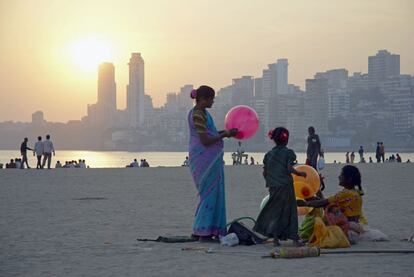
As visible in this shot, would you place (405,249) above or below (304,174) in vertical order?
below

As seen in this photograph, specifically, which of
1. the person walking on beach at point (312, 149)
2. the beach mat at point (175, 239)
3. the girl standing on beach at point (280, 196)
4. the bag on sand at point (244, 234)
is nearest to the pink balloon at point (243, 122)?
the girl standing on beach at point (280, 196)

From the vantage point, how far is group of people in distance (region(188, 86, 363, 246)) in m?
9.30

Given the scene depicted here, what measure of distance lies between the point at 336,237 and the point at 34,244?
3193 millimetres

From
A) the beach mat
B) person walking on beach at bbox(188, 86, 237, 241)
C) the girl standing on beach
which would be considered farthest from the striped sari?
the girl standing on beach

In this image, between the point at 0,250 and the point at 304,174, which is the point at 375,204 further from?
the point at 0,250

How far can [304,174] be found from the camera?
30.5ft

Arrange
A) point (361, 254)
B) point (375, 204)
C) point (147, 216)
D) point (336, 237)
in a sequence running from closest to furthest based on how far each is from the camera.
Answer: point (361, 254), point (336, 237), point (147, 216), point (375, 204)

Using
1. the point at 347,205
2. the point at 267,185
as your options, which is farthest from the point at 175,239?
the point at 347,205

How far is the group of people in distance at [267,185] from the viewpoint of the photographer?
30.5 feet

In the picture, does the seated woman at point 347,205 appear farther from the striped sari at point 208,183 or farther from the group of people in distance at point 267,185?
the striped sari at point 208,183

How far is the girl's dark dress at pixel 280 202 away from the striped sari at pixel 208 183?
0.50 m

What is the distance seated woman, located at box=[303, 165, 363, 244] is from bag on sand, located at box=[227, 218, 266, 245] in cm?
63

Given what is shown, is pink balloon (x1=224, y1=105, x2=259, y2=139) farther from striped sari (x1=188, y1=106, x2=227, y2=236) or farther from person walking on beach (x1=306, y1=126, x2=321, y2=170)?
person walking on beach (x1=306, y1=126, x2=321, y2=170)

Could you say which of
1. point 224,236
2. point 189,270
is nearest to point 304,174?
point 224,236
